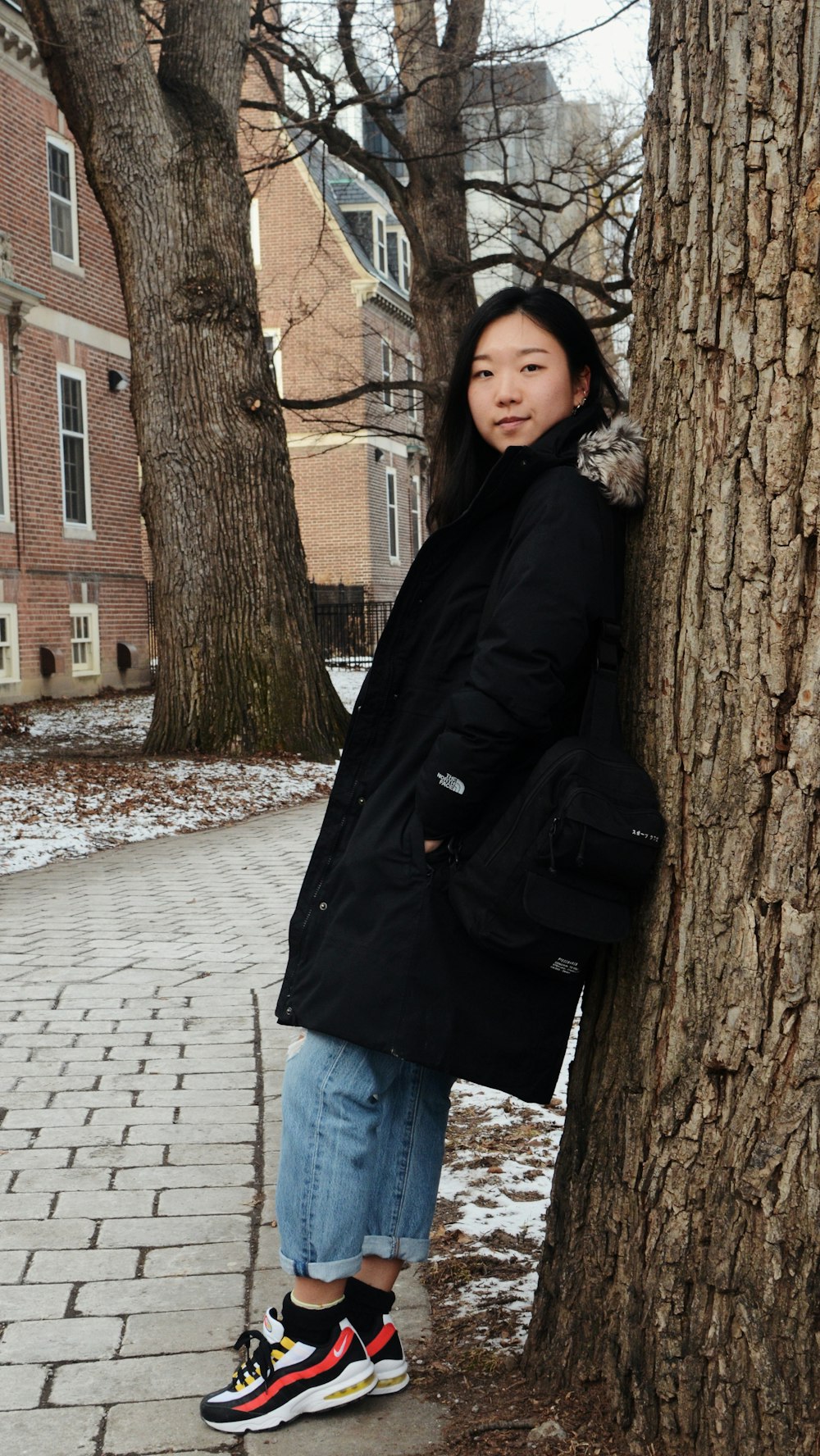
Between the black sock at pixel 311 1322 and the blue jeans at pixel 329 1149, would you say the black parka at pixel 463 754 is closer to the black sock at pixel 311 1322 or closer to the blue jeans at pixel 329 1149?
the blue jeans at pixel 329 1149

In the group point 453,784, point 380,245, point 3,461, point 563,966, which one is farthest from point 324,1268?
point 380,245

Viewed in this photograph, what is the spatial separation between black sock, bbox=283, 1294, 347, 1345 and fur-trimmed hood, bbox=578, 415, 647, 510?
5.00 ft

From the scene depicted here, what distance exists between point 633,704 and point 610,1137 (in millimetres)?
734

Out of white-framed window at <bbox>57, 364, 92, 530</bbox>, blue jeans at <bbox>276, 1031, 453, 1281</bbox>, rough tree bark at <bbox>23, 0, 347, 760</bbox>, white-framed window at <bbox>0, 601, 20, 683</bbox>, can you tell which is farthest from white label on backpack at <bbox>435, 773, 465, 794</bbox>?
white-framed window at <bbox>57, 364, 92, 530</bbox>

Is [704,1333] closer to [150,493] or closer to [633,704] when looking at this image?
[633,704]

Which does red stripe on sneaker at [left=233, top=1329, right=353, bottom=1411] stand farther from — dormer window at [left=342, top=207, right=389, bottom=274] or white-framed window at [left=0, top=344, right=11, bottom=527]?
dormer window at [left=342, top=207, right=389, bottom=274]

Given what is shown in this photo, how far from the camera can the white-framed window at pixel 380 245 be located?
3772cm

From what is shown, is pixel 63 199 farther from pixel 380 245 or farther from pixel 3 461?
pixel 380 245

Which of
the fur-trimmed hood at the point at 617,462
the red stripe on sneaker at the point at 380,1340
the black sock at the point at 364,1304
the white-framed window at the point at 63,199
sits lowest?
the red stripe on sneaker at the point at 380,1340

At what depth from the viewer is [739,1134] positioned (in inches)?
89.5

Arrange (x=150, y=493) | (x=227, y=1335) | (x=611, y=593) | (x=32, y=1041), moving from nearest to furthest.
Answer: (x=611, y=593)
(x=227, y=1335)
(x=32, y=1041)
(x=150, y=493)

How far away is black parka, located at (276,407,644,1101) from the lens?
2365mm

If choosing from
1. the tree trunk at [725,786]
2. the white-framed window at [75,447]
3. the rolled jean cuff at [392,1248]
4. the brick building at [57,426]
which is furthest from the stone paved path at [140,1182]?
the white-framed window at [75,447]

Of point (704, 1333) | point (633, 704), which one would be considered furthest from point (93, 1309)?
point (633, 704)
